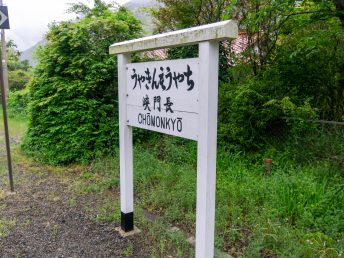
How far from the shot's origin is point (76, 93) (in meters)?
5.19

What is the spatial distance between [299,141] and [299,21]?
217cm

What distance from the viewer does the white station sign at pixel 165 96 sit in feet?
6.51

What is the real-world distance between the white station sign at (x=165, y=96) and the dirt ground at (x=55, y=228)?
111 centimetres

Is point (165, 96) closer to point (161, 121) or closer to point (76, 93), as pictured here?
point (161, 121)

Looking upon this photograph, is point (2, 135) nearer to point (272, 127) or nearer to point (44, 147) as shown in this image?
point (44, 147)

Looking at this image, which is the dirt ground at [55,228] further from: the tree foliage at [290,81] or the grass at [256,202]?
the tree foliage at [290,81]

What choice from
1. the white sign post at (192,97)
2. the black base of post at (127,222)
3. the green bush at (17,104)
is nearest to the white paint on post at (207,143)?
the white sign post at (192,97)

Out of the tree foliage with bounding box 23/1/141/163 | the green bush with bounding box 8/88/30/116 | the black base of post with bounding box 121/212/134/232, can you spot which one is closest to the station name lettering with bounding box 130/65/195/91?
the black base of post with bounding box 121/212/134/232

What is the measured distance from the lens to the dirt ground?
8.64ft

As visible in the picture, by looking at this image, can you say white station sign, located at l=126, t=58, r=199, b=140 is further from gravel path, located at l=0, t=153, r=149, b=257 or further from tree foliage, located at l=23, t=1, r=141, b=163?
tree foliage, located at l=23, t=1, r=141, b=163

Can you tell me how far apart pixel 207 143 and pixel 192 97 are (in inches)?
12.5

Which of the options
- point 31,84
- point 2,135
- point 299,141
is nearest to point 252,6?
point 299,141

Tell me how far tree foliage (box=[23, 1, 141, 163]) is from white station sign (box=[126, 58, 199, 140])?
2673 millimetres

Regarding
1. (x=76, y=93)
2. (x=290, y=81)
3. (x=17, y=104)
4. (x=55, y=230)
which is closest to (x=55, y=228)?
(x=55, y=230)
